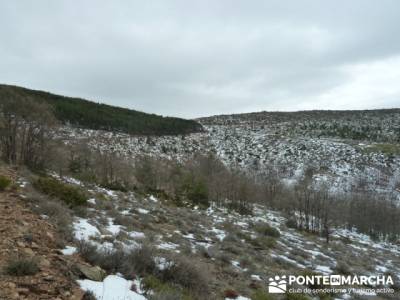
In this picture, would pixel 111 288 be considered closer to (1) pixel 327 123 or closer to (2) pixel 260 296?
(2) pixel 260 296

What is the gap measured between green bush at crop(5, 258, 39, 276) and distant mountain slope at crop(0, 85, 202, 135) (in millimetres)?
78514

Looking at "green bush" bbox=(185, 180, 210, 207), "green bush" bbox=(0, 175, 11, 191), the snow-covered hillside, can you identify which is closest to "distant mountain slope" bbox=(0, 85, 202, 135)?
the snow-covered hillside

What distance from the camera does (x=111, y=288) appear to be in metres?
5.92

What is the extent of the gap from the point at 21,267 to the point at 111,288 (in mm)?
1372

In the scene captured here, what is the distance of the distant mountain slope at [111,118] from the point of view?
295 feet

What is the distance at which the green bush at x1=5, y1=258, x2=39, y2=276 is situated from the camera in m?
5.41

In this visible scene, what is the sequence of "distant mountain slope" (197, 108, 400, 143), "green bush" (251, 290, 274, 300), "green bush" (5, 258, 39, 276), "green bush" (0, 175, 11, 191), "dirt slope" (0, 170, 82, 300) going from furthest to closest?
"distant mountain slope" (197, 108, 400, 143) < "green bush" (0, 175, 11, 191) < "green bush" (251, 290, 274, 300) < "green bush" (5, 258, 39, 276) < "dirt slope" (0, 170, 82, 300)

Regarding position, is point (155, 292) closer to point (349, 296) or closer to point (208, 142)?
point (349, 296)

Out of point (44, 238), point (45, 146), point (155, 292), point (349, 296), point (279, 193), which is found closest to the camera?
point (155, 292)

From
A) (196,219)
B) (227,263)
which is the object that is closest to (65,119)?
(196,219)

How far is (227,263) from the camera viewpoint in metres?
10.5

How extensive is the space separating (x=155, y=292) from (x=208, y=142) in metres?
102

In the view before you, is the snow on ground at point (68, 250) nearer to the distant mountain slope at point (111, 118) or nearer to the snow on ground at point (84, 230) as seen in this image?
the snow on ground at point (84, 230)

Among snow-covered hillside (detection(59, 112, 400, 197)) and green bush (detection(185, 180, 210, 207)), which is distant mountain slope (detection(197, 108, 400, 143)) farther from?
green bush (detection(185, 180, 210, 207))
